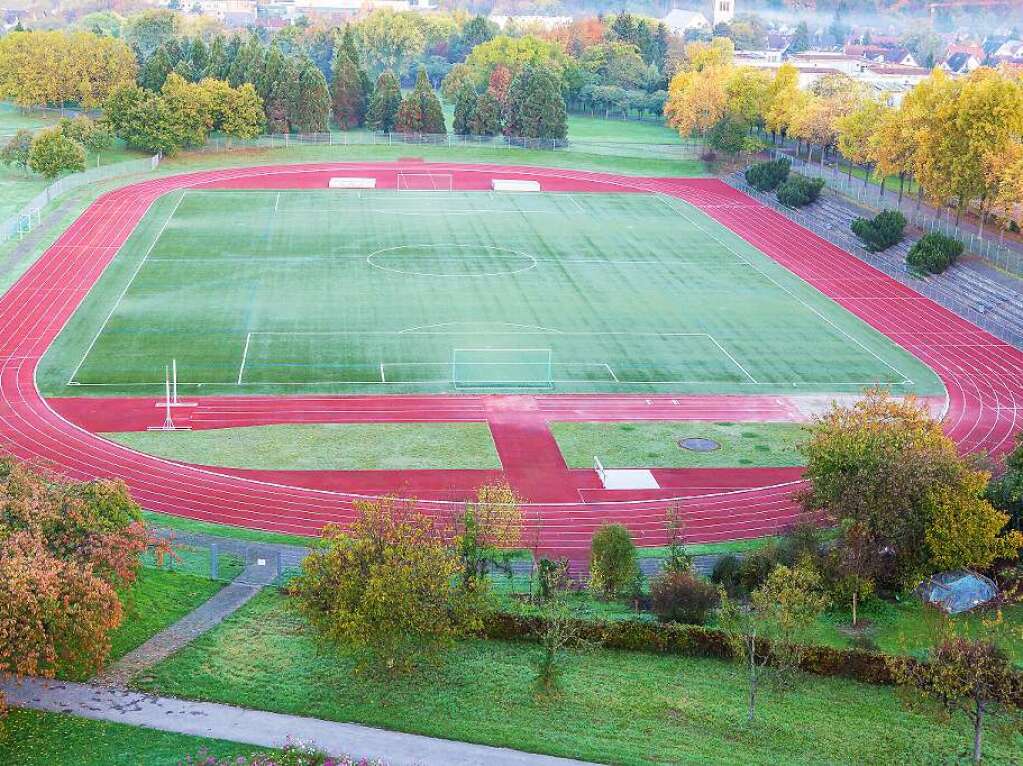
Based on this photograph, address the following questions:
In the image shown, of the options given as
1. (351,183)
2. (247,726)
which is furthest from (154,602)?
(351,183)

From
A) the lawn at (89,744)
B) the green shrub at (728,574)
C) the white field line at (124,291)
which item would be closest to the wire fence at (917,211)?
the green shrub at (728,574)

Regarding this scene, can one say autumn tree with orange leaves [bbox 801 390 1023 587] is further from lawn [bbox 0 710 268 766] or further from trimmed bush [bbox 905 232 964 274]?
trimmed bush [bbox 905 232 964 274]

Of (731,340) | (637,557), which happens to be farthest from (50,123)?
(637,557)

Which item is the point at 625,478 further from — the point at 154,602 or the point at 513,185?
the point at 513,185

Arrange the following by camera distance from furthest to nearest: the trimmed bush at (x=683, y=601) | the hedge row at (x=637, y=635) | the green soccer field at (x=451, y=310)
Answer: the green soccer field at (x=451, y=310)
the trimmed bush at (x=683, y=601)
the hedge row at (x=637, y=635)

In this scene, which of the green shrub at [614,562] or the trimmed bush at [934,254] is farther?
the trimmed bush at [934,254]

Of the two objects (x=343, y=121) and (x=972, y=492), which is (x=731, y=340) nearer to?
(x=972, y=492)

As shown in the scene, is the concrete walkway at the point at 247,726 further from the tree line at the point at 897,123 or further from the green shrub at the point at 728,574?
the tree line at the point at 897,123
